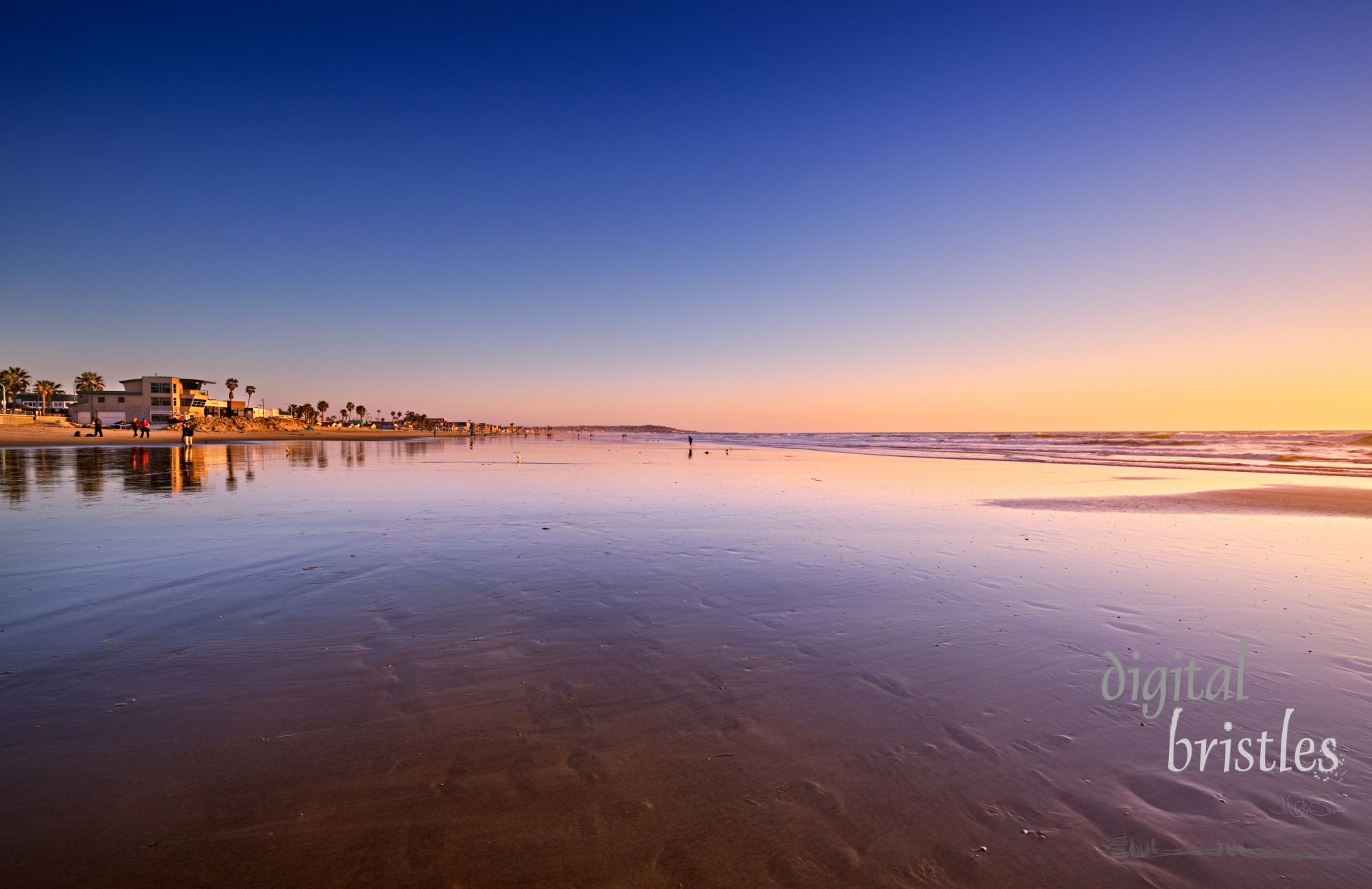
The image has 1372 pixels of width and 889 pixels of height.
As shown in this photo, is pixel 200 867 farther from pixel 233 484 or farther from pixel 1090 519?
pixel 233 484

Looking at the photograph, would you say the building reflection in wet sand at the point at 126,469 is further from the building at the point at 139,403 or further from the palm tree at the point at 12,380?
the palm tree at the point at 12,380

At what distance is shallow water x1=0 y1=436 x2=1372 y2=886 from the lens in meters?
3.23

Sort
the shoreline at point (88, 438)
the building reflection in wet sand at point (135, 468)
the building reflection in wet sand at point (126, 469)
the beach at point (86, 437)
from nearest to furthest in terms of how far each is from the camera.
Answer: the building reflection in wet sand at point (126, 469) → the building reflection in wet sand at point (135, 468) → the shoreline at point (88, 438) → the beach at point (86, 437)

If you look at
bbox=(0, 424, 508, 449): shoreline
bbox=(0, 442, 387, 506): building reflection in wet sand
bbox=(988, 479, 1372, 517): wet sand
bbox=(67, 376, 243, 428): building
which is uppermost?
bbox=(67, 376, 243, 428): building

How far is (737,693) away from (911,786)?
1679mm

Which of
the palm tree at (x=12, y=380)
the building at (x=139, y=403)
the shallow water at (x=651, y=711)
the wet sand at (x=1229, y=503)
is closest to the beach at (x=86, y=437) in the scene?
the building at (x=139, y=403)

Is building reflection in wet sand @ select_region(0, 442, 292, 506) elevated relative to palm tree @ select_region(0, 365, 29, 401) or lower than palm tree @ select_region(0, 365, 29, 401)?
lower

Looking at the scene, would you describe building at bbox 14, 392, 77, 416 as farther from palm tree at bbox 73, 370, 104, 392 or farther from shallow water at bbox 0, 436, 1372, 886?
shallow water at bbox 0, 436, 1372, 886

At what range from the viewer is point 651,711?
4824 mm

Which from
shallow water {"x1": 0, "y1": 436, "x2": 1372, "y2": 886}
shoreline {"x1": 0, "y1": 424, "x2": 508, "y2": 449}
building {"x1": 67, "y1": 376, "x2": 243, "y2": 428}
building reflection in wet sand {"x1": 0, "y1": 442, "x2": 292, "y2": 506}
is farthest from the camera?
building {"x1": 67, "y1": 376, "x2": 243, "y2": 428}

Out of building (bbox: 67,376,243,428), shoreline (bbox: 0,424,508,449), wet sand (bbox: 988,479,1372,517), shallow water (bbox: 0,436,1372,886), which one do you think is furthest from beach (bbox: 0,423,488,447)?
wet sand (bbox: 988,479,1372,517)

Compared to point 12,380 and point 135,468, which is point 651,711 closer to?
point 135,468

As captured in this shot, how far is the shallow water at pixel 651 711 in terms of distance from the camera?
3227mm

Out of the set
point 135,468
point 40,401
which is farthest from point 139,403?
point 135,468
